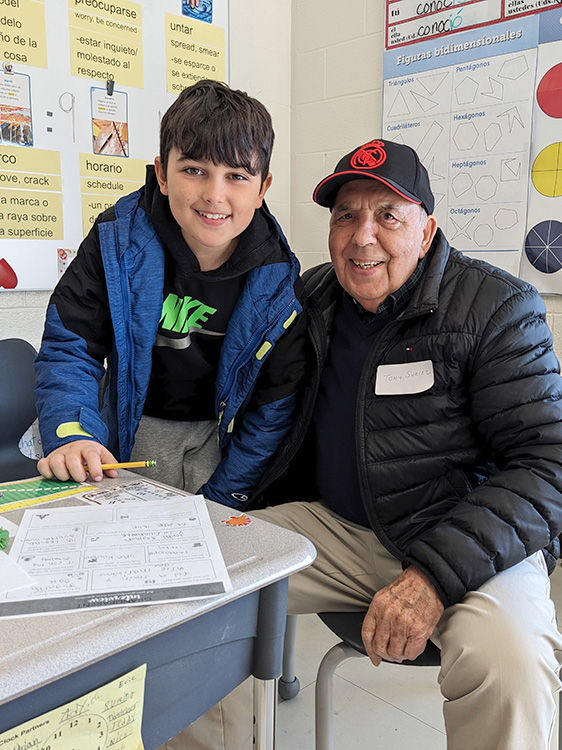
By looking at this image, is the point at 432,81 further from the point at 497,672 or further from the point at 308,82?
the point at 497,672

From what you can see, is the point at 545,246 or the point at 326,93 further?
the point at 326,93

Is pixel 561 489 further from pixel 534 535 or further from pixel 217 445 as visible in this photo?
pixel 217 445

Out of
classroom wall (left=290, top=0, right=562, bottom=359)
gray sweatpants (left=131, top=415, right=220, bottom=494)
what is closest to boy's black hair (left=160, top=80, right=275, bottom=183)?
gray sweatpants (left=131, top=415, right=220, bottom=494)

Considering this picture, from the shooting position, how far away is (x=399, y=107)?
251 cm

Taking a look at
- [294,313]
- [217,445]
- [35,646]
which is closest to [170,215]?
[294,313]

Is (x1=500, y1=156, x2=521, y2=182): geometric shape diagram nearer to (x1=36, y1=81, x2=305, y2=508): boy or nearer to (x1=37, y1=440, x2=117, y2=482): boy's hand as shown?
(x1=36, y1=81, x2=305, y2=508): boy

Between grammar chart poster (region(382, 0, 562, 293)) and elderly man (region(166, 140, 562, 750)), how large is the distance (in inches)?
35.5

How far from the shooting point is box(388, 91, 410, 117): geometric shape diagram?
2490mm

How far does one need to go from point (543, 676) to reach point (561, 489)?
315mm

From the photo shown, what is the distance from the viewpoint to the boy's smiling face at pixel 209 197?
1327mm

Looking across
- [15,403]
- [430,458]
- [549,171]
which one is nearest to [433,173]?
[549,171]

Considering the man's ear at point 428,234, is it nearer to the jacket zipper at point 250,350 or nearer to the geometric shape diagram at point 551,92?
the jacket zipper at point 250,350

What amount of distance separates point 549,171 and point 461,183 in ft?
1.07

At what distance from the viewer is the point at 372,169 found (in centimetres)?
135
